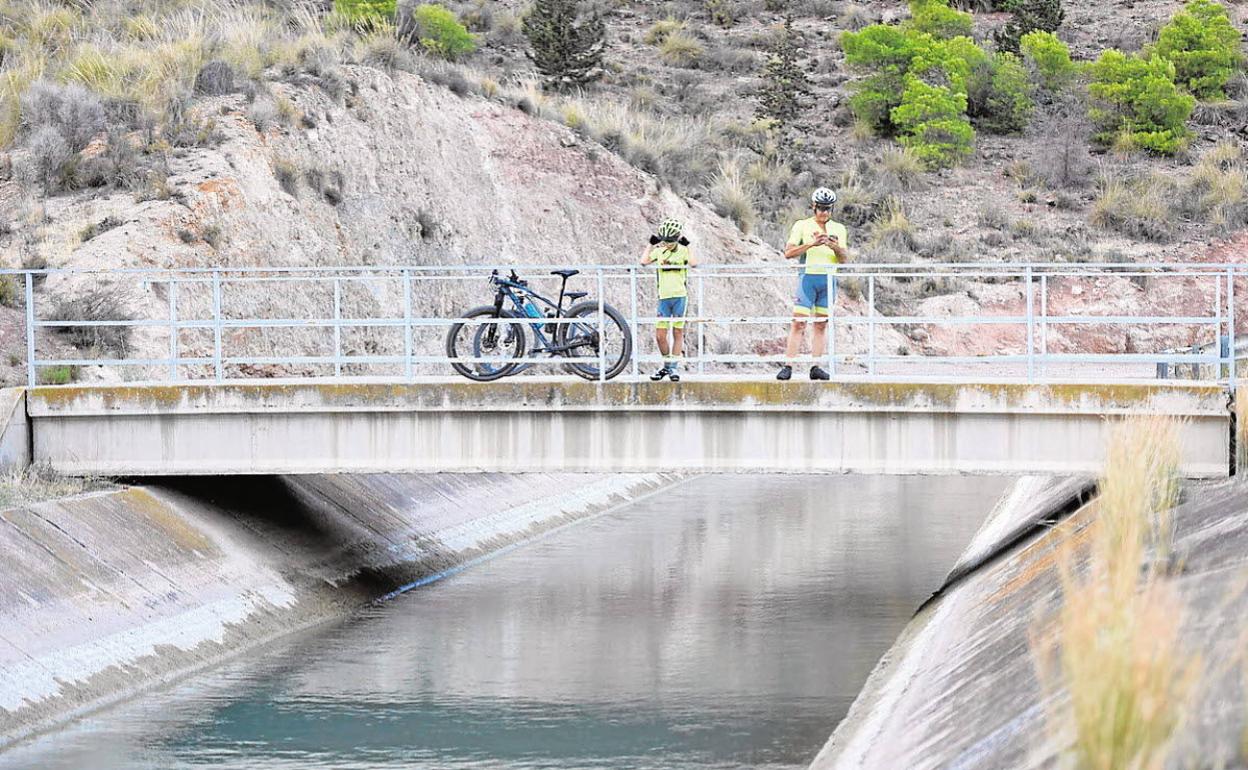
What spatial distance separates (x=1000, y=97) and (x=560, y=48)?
1428 cm

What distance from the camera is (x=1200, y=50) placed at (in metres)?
62.3

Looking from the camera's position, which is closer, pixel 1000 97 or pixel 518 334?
pixel 518 334

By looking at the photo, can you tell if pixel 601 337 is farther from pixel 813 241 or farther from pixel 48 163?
pixel 48 163

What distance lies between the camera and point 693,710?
16906 mm

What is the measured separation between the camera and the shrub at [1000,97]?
195ft

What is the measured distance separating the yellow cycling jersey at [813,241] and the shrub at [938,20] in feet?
146

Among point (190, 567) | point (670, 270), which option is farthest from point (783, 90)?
point (190, 567)

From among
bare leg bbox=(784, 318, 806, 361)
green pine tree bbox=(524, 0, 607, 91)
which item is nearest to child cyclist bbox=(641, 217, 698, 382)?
bare leg bbox=(784, 318, 806, 361)

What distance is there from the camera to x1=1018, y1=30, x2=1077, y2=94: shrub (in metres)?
61.8

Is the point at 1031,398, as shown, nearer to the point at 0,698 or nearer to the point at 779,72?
the point at 0,698

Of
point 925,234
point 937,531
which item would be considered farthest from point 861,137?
point 937,531

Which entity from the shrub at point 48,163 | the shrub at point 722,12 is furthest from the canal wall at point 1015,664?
the shrub at point 722,12

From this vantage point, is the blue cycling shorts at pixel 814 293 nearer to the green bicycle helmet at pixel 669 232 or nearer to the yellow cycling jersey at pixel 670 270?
the yellow cycling jersey at pixel 670 270

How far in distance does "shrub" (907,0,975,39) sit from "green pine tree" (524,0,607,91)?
38.6 feet
